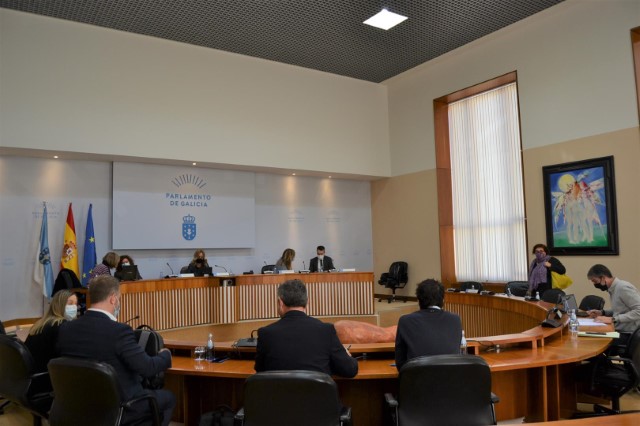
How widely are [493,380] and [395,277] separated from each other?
24.1 feet

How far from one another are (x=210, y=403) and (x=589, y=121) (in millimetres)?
7043

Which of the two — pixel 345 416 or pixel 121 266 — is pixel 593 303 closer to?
pixel 345 416

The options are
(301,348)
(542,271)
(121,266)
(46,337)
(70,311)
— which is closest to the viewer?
(301,348)

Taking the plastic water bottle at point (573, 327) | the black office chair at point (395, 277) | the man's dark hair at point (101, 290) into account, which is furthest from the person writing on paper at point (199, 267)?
the plastic water bottle at point (573, 327)

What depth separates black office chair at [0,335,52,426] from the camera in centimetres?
322

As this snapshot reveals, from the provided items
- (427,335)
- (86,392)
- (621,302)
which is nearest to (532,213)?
(621,302)

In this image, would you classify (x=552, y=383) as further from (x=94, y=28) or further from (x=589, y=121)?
(x=94, y=28)

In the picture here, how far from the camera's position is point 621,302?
4.56 m

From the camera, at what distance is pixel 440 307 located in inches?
118

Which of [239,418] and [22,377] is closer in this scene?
[239,418]

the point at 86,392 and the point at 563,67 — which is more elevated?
the point at 563,67

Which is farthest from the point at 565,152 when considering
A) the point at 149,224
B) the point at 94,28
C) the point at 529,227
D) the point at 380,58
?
the point at 94,28

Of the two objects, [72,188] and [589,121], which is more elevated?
[589,121]

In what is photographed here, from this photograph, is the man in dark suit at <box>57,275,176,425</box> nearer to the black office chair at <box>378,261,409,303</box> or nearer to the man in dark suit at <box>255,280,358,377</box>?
the man in dark suit at <box>255,280,358,377</box>
